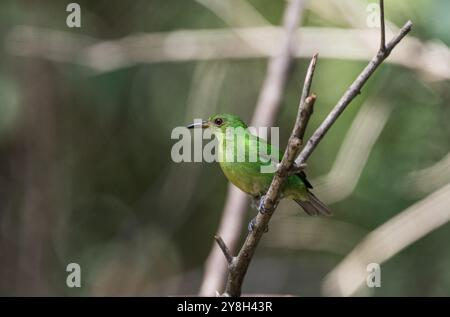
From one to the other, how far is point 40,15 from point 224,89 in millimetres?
2077

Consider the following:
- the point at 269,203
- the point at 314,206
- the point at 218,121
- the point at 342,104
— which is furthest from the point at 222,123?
the point at 342,104

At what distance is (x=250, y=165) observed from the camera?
157 inches

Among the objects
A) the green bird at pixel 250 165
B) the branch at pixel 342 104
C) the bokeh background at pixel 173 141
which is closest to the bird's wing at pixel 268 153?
the green bird at pixel 250 165

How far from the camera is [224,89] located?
752 centimetres

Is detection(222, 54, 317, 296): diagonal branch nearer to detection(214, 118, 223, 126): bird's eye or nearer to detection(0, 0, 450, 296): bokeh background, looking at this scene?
detection(214, 118, 223, 126): bird's eye

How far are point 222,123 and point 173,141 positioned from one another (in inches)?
141

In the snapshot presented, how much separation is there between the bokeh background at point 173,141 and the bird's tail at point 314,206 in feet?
4.43

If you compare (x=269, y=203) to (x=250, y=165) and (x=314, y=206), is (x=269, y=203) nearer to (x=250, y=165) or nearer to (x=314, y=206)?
(x=250, y=165)

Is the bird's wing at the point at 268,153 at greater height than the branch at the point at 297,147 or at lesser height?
greater

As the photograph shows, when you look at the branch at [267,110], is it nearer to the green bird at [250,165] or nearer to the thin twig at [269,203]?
the green bird at [250,165]

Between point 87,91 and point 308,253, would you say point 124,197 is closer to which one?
point 87,91

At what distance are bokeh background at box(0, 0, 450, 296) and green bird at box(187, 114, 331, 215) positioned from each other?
153cm

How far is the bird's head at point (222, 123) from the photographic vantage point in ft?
14.4

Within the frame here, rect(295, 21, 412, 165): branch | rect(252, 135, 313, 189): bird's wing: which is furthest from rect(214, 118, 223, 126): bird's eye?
rect(295, 21, 412, 165): branch
